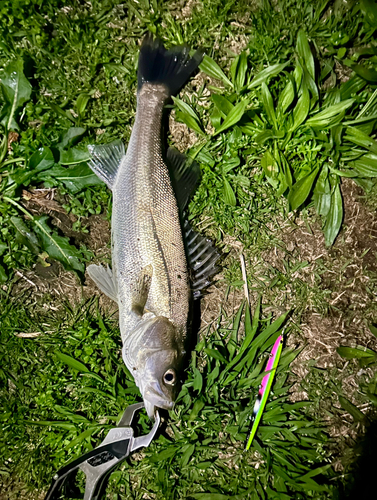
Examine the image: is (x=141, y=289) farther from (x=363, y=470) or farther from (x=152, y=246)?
(x=363, y=470)

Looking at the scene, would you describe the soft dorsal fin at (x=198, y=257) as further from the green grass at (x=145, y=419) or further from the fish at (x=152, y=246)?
the green grass at (x=145, y=419)

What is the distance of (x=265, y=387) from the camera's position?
2801mm

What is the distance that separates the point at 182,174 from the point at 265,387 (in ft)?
6.01

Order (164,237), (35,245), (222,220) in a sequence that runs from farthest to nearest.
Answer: (222,220), (35,245), (164,237)

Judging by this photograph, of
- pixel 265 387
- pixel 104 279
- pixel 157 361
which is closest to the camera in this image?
pixel 157 361

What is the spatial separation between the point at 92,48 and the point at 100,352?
8.18 feet

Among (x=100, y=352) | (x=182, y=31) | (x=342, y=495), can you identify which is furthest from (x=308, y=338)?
(x=182, y=31)

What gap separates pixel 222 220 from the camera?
293cm

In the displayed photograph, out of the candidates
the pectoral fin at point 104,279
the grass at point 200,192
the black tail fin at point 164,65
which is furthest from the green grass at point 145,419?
the black tail fin at point 164,65

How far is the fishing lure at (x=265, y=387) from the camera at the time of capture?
2750 mm

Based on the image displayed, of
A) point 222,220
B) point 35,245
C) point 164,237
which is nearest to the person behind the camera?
point 164,237

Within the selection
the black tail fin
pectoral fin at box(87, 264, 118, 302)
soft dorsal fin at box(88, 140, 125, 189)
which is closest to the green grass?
pectoral fin at box(87, 264, 118, 302)

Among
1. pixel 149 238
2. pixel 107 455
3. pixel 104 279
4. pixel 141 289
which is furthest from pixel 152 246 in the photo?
pixel 107 455

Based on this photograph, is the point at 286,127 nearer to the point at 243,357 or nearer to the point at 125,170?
the point at 125,170
